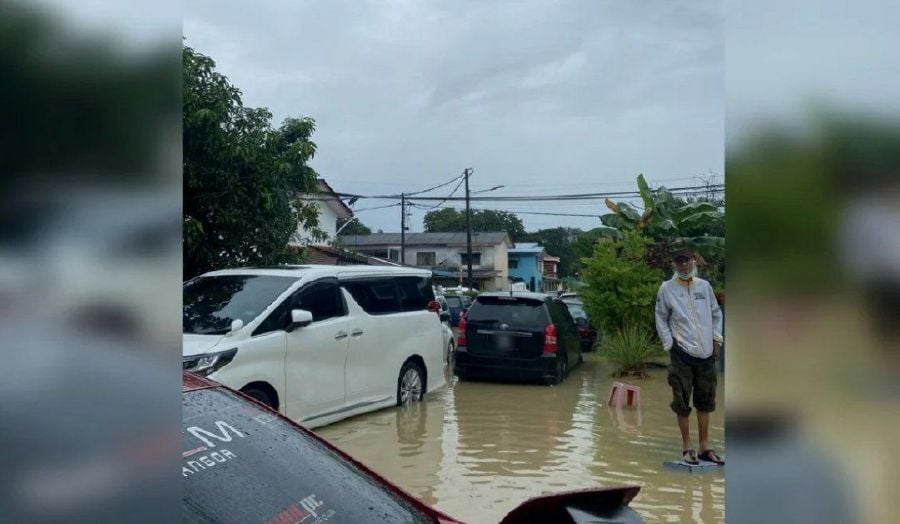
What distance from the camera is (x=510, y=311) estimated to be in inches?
462

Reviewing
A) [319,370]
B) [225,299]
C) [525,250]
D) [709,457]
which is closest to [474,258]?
[525,250]

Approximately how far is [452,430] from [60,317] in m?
8.06

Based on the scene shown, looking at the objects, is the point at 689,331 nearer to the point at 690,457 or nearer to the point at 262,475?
the point at 690,457

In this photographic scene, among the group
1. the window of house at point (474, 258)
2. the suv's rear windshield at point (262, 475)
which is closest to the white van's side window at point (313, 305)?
the suv's rear windshield at point (262, 475)

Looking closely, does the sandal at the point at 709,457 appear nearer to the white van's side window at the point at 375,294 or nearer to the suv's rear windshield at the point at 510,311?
the white van's side window at the point at 375,294

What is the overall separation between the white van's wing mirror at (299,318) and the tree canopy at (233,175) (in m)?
2.03

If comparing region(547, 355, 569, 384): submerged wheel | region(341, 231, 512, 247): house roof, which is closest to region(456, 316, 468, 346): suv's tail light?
region(547, 355, 569, 384): submerged wheel

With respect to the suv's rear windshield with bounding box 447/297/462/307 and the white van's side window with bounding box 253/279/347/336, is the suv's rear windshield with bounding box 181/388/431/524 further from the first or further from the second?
the suv's rear windshield with bounding box 447/297/462/307

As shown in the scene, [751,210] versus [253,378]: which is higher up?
[751,210]

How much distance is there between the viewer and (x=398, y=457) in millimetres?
7379

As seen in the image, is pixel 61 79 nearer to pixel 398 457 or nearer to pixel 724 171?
pixel 724 171

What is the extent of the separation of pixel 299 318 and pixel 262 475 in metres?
5.01

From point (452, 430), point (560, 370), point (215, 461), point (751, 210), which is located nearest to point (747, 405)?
point (751, 210)

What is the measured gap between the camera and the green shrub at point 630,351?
1362 centimetres
